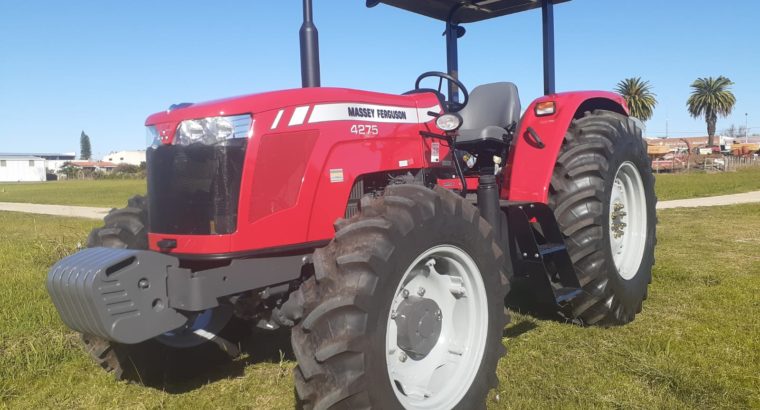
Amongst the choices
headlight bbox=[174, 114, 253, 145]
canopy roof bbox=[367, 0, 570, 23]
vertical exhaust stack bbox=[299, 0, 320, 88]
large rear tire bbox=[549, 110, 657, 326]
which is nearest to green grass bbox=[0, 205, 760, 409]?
large rear tire bbox=[549, 110, 657, 326]

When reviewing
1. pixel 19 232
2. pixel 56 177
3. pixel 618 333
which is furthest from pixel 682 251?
pixel 56 177

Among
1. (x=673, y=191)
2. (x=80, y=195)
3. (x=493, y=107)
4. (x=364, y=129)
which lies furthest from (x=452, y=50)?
(x=80, y=195)

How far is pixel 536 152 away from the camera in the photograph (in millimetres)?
4059

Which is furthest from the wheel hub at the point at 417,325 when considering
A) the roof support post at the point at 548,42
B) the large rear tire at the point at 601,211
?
the roof support post at the point at 548,42

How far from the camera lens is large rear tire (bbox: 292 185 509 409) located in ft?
7.78

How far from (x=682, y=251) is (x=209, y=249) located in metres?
6.34

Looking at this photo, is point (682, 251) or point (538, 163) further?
point (682, 251)

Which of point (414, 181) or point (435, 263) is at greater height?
point (414, 181)

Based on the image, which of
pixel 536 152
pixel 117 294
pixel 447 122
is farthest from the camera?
pixel 536 152

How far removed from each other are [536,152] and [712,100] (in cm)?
6855

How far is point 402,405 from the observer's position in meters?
2.56

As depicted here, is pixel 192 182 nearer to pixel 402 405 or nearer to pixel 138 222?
pixel 138 222

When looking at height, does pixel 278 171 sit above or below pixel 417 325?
above

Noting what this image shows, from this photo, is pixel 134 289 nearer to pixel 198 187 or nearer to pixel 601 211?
pixel 198 187
